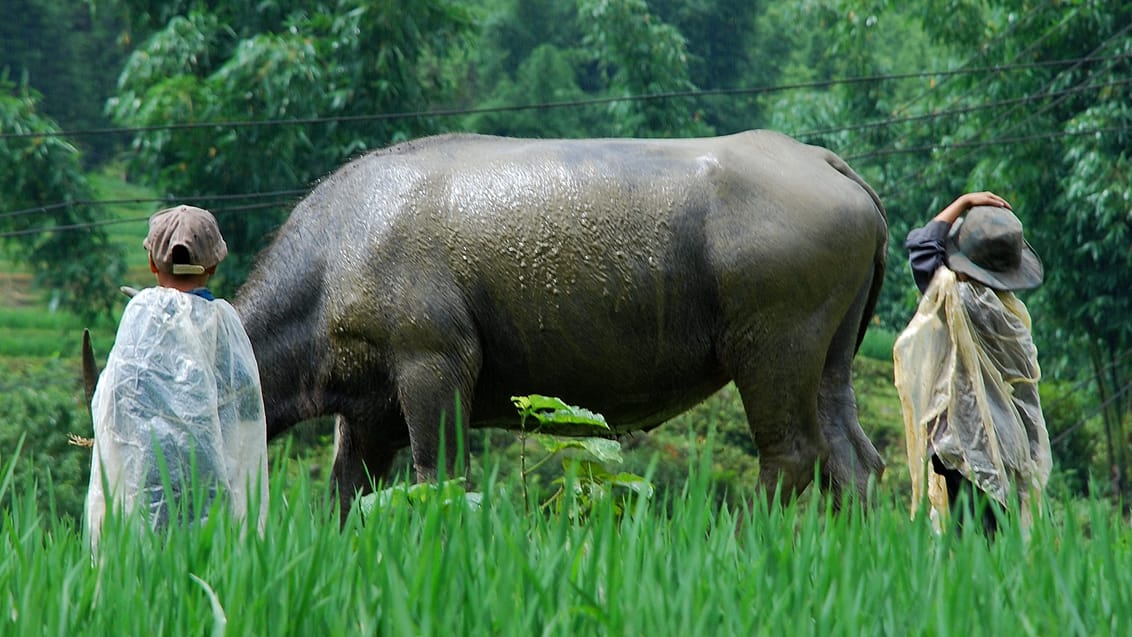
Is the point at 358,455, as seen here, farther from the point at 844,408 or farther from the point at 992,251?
the point at 992,251

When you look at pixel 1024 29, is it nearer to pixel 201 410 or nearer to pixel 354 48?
pixel 354 48

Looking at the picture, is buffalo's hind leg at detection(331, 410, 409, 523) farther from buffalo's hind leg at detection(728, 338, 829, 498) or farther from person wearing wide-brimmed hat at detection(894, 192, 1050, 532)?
person wearing wide-brimmed hat at detection(894, 192, 1050, 532)

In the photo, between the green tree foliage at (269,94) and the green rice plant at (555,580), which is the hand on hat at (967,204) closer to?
the green rice plant at (555,580)

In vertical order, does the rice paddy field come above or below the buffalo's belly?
above

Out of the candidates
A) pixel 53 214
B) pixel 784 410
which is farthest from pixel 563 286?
pixel 53 214

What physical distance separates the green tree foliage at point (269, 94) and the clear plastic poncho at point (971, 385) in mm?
7040

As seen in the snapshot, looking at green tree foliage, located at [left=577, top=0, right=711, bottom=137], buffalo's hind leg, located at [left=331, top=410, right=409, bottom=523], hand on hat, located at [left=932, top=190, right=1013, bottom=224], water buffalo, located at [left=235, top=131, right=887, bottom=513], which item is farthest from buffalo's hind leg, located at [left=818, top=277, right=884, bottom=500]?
green tree foliage, located at [left=577, top=0, right=711, bottom=137]

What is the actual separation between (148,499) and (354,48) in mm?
8505

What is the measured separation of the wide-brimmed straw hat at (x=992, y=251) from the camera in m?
5.48

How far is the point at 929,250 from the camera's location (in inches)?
221

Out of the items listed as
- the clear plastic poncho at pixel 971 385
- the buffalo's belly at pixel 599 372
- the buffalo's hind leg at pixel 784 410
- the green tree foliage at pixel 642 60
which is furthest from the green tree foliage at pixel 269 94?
the clear plastic poncho at pixel 971 385

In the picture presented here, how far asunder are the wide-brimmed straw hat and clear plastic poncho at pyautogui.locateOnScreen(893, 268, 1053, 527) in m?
0.06

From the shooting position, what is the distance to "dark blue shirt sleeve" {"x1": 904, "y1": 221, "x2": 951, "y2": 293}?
221 inches

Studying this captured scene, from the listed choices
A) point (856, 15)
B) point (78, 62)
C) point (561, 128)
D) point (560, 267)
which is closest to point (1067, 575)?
point (560, 267)
